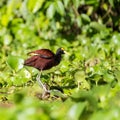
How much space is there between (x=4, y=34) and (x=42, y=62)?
3314mm

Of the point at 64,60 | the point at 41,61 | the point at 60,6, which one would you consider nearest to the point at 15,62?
the point at 41,61

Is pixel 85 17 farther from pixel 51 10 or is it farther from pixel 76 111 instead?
pixel 76 111

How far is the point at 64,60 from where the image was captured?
6.73m

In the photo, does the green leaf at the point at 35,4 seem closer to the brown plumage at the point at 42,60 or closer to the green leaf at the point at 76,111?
the brown plumage at the point at 42,60

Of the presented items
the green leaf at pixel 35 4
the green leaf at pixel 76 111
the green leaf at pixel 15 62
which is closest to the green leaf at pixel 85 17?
the green leaf at pixel 35 4

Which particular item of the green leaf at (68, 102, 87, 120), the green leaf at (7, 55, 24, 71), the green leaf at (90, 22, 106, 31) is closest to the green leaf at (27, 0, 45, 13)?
the green leaf at (90, 22, 106, 31)

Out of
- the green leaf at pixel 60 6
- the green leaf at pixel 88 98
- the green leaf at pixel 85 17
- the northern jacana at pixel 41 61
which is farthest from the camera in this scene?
the green leaf at pixel 85 17

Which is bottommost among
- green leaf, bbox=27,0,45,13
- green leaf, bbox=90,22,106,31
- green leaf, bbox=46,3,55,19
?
green leaf, bbox=90,22,106,31

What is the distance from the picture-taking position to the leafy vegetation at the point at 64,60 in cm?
345

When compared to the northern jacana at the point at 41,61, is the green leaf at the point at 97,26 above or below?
below

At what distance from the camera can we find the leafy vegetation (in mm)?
3445

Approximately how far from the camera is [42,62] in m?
5.37

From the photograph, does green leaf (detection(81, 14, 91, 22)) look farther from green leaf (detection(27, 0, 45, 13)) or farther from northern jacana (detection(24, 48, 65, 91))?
northern jacana (detection(24, 48, 65, 91))

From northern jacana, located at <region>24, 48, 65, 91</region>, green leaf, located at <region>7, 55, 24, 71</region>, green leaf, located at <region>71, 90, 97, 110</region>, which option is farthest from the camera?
green leaf, located at <region>7, 55, 24, 71</region>
